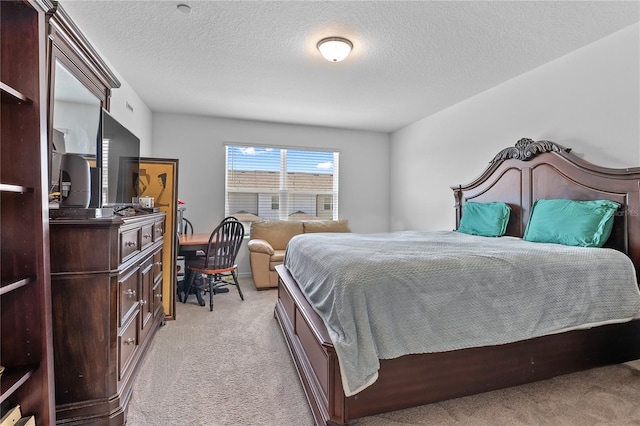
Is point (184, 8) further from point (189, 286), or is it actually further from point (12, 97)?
point (189, 286)

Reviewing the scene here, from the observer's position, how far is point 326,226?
505 cm

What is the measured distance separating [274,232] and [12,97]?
3723 millimetres

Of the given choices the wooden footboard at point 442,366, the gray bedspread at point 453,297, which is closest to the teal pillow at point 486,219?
the gray bedspread at point 453,297

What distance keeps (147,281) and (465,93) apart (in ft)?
12.8

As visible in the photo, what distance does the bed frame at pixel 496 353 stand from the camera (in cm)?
154

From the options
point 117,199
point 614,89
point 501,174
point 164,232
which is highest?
point 614,89

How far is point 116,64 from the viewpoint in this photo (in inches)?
119

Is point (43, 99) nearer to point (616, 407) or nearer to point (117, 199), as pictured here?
point (117, 199)

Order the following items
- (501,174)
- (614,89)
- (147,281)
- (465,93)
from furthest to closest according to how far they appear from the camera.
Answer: (465,93), (501,174), (614,89), (147,281)

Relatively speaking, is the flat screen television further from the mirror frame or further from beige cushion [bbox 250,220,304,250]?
beige cushion [bbox 250,220,304,250]

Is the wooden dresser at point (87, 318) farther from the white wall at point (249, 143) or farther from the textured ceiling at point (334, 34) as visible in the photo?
the white wall at point (249, 143)

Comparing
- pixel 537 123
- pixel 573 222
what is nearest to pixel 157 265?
pixel 573 222

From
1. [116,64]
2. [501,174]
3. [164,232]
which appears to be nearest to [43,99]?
[164,232]

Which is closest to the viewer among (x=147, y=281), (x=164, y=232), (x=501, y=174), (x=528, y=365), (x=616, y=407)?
(x=616, y=407)
